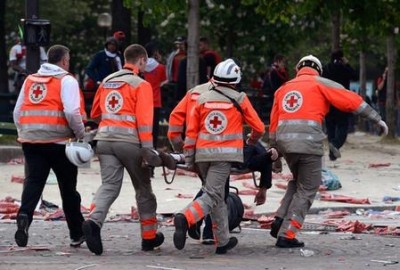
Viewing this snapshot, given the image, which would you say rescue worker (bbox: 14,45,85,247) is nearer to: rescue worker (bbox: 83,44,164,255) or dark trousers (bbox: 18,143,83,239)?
dark trousers (bbox: 18,143,83,239)

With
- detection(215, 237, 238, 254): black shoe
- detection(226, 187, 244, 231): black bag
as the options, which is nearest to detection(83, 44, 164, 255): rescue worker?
detection(215, 237, 238, 254): black shoe

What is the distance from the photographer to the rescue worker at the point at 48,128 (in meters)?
12.9

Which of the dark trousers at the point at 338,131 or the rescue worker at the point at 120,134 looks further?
the dark trousers at the point at 338,131

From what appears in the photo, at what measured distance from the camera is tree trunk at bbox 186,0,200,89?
77.0ft

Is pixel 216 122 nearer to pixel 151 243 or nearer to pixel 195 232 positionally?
pixel 151 243

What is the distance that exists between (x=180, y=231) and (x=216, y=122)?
1.07 metres

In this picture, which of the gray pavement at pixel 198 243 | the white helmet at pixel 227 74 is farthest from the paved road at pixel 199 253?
the white helmet at pixel 227 74

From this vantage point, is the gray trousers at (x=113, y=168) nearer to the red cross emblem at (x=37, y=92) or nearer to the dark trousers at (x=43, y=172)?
the dark trousers at (x=43, y=172)

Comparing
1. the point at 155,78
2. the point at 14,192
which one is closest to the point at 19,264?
the point at 14,192

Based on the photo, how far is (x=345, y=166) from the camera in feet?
76.1

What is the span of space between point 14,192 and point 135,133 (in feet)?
20.0

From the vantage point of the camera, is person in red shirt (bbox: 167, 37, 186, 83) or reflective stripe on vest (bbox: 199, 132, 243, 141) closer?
reflective stripe on vest (bbox: 199, 132, 243, 141)

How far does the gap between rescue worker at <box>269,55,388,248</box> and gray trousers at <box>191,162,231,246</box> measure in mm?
741

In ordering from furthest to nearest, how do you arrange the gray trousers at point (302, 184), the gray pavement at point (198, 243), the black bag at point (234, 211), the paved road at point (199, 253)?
1. the black bag at point (234, 211)
2. the gray trousers at point (302, 184)
3. the gray pavement at point (198, 243)
4. the paved road at point (199, 253)
